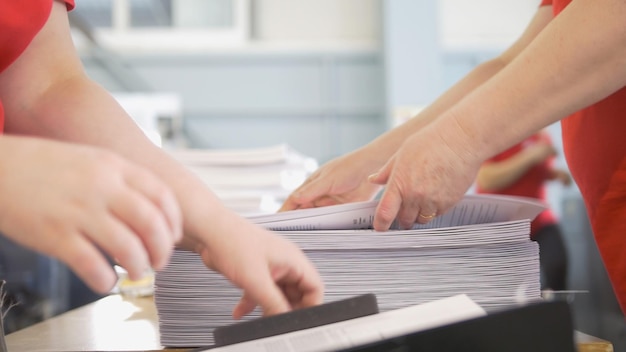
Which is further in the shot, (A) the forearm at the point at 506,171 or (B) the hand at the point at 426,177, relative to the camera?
(A) the forearm at the point at 506,171

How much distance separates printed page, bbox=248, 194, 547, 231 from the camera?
0.55m

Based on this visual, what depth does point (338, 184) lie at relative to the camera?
757mm

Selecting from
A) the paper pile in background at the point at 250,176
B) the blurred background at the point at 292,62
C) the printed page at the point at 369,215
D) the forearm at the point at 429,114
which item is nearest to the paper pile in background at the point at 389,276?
the printed page at the point at 369,215

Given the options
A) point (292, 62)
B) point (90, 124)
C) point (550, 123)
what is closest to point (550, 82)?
point (550, 123)

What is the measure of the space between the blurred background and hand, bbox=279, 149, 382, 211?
3.20m

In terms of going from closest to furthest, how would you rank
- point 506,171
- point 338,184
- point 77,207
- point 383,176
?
point 77,207 < point 383,176 < point 338,184 < point 506,171

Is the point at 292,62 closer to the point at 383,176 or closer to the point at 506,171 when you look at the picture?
the point at 506,171

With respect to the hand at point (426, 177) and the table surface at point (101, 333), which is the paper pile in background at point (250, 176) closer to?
the table surface at point (101, 333)

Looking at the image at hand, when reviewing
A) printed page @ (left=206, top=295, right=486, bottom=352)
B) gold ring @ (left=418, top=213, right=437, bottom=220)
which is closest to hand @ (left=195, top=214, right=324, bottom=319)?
printed page @ (left=206, top=295, right=486, bottom=352)

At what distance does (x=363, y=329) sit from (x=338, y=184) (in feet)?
1.26

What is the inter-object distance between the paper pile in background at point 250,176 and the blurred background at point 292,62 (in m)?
2.73

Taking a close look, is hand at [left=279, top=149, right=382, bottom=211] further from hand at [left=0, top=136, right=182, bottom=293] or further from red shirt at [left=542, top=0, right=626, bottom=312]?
hand at [left=0, top=136, right=182, bottom=293]

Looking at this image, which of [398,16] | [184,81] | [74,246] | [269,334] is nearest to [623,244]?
[269,334]

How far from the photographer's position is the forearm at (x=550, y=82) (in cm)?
51
